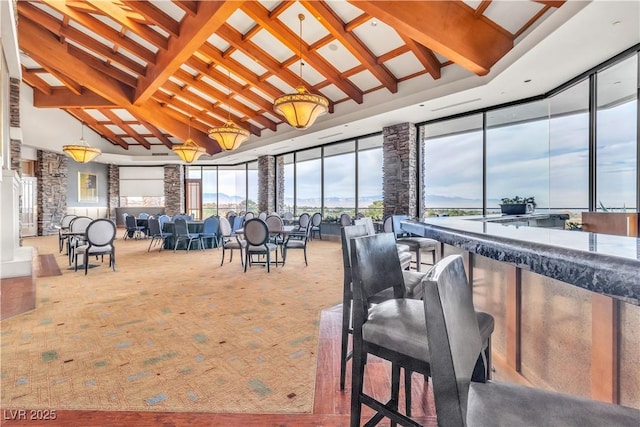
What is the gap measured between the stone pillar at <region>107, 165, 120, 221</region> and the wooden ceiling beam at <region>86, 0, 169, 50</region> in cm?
1104

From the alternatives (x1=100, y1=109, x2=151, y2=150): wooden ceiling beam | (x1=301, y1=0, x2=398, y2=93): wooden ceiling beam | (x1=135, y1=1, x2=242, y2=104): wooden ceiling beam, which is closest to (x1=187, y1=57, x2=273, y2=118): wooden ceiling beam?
(x1=135, y1=1, x2=242, y2=104): wooden ceiling beam

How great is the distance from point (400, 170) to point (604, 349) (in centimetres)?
715

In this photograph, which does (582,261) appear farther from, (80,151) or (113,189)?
(113,189)

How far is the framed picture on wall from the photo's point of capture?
1342 centimetres

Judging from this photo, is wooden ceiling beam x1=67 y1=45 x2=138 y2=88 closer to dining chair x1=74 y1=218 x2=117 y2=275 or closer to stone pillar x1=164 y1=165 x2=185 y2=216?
dining chair x1=74 y1=218 x2=117 y2=275

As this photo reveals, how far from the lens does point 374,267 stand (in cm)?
141

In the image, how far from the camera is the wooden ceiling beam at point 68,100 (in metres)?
9.19

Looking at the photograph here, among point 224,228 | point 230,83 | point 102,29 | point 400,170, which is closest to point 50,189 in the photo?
point 102,29

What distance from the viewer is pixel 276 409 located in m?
1.75

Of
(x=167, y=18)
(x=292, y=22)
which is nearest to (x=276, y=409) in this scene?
(x=292, y=22)

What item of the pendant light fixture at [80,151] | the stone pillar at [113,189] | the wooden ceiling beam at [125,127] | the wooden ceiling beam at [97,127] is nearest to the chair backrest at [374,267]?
the pendant light fixture at [80,151]

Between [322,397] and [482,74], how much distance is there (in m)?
5.27

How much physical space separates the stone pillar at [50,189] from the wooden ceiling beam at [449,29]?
13221 mm

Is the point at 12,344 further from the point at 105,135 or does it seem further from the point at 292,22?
the point at 105,135
